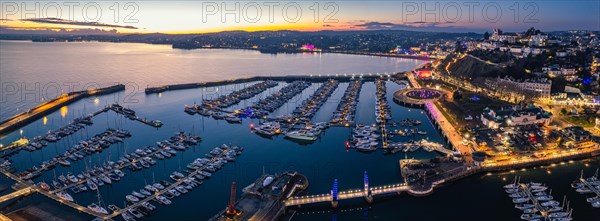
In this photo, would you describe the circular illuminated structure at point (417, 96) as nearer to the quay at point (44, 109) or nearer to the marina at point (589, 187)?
the marina at point (589, 187)

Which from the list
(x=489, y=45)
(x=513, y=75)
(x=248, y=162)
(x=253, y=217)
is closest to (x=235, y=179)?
(x=248, y=162)

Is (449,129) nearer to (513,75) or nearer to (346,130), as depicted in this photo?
(346,130)

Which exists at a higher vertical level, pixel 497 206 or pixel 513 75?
pixel 513 75

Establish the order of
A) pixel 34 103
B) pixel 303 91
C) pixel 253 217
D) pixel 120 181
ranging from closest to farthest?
pixel 253 217, pixel 120 181, pixel 34 103, pixel 303 91

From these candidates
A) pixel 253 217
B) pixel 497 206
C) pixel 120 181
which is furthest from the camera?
pixel 120 181

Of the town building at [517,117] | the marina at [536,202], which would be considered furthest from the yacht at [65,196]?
the town building at [517,117]

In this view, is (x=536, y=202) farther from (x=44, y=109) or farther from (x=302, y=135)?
(x=44, y=109)

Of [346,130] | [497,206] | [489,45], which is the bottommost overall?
Answer: [497,206]
